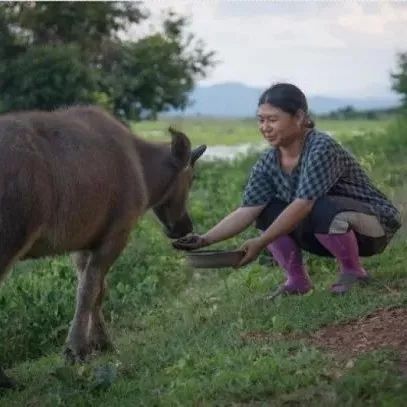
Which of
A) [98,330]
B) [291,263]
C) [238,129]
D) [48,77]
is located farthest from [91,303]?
[238,129]

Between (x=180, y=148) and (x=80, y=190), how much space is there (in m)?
1.55

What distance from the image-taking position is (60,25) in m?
21.8

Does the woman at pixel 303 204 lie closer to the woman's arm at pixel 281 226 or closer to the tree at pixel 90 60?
the woman's arm at pixel 281 226

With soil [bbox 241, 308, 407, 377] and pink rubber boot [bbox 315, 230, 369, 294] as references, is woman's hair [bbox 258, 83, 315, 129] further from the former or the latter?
soil [bbox 241, 308, 407, 377]

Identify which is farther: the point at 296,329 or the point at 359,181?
the point at 359,181

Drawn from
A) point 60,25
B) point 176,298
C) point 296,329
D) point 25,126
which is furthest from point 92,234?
point 60,25

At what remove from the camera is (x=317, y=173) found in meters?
6.83

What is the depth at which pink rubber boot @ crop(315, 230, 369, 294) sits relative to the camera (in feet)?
23.1

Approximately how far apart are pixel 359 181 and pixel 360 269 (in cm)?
64

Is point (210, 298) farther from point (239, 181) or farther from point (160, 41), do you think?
point (160, 41)

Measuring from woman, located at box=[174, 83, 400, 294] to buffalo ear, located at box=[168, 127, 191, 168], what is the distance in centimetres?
75

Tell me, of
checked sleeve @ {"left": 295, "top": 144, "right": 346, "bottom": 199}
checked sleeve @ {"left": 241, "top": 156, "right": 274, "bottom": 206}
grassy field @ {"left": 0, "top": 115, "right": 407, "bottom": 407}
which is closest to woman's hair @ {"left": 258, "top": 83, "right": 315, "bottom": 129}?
checked sleeve @ {"left": 295, "top": 144, "right": 346, "bottom": 199}

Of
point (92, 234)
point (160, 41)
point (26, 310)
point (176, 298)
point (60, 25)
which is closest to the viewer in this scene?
point (92, 234)

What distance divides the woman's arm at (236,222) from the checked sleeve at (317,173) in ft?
1.74
